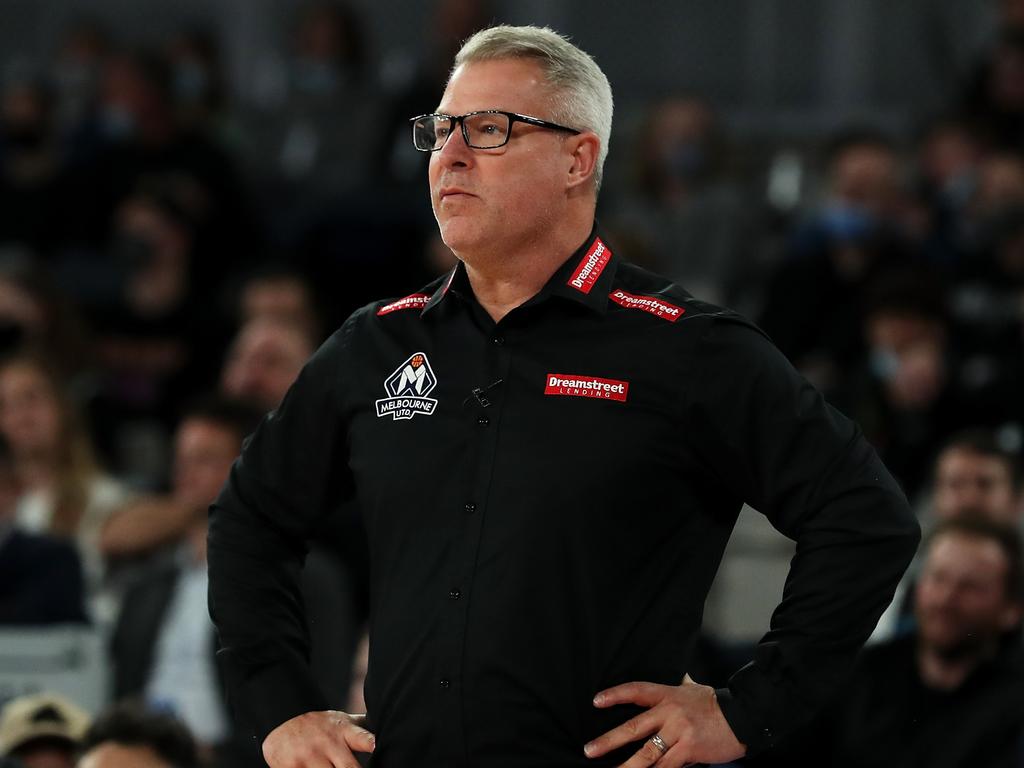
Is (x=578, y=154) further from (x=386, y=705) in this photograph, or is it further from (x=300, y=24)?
(x=300, y=24)

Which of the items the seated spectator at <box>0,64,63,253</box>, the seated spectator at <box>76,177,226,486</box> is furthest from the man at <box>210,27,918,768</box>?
the seated spectator at <box>0,64,63,253</box>

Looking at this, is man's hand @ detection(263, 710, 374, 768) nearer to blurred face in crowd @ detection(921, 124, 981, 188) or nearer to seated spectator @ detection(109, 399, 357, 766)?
seated spectator @ detection(109, 399, 357, 766)

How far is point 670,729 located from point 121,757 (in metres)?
2.15

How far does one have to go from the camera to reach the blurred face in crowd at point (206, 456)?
6379mm

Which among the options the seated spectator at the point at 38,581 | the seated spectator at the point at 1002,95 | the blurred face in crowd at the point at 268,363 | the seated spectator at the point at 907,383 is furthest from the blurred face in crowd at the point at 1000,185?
the seated spectator at the point at 38,581

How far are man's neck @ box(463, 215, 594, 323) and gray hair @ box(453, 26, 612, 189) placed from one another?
0.46 feet

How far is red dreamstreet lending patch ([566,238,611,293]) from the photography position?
283 cm

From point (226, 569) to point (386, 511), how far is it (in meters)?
0.31

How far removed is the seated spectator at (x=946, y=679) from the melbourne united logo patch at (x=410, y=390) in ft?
9.33

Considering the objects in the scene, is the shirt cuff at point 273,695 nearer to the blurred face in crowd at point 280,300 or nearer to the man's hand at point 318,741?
the man's hand at point 318,741

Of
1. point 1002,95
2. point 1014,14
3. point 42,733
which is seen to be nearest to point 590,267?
point 42,733

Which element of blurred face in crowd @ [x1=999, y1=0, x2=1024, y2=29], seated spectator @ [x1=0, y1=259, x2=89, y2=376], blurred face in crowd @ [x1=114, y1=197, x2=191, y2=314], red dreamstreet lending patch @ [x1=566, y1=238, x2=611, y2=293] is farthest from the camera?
blurred face in crowd @ [x1=999, y1=0, x2=1024, y2=29]

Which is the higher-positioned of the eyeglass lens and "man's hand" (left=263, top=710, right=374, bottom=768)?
the eyeglass lens

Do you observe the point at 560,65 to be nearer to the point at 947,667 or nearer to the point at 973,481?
the point at 947,667
